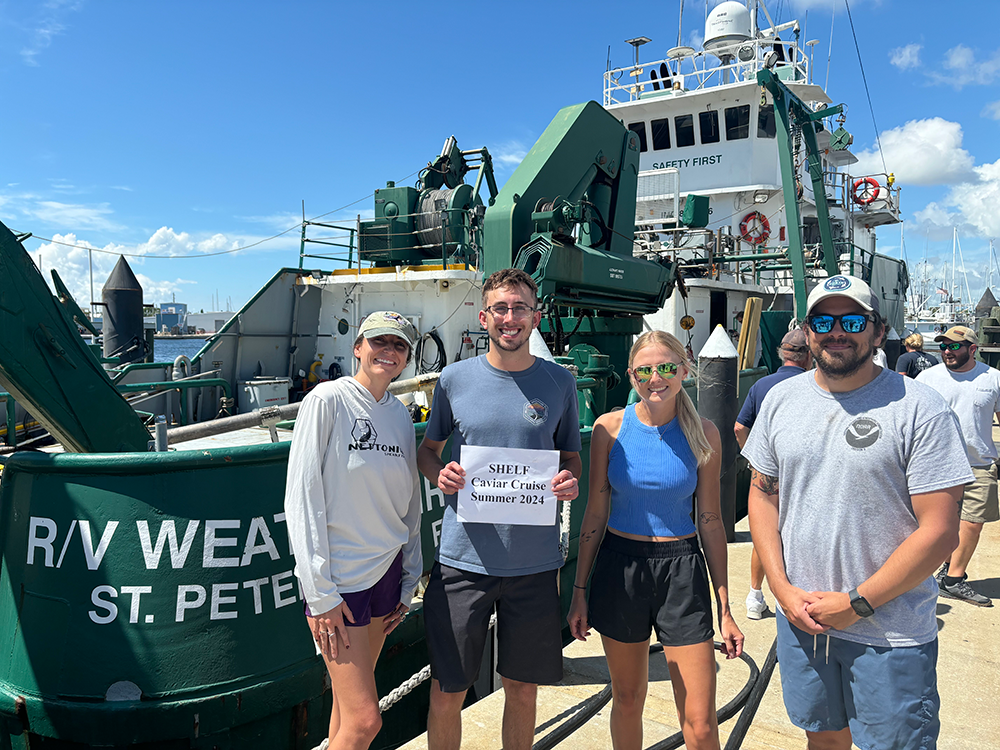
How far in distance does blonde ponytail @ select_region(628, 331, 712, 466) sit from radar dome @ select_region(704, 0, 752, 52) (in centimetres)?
1869

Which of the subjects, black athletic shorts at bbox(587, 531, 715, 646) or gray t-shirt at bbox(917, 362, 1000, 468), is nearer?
black athletic shorts at bbox(587, 531, 715, 646)

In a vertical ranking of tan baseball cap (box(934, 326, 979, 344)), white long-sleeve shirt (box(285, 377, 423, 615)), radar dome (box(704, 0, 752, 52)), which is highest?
radar dome (box(704, 0, 752, 52))

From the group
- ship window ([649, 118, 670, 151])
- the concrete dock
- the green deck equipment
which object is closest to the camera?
the green deck equipment

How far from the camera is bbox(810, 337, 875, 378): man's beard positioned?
6.77 feet

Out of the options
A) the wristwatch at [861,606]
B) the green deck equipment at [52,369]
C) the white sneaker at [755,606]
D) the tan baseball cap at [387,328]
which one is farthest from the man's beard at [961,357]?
the green deck equipment at [52,369]

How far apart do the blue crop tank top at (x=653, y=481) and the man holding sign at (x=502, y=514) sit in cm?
24

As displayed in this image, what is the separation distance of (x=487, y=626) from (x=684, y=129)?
16557 millimetres

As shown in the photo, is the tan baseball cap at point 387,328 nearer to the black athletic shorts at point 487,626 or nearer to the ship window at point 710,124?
the black athletic shorts at point 487,626

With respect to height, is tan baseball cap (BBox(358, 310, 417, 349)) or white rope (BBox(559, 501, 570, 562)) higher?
tan baseball cap (BBox(358, 310, 417, 349))

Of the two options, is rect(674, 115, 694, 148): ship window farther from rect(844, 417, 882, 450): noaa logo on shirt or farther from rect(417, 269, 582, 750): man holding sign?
rect(844, 417, 882, 450): noaa logo on shirt

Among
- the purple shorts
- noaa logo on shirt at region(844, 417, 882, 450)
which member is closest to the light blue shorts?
noaa logo on shirt at region(844, 417, 882, 450)

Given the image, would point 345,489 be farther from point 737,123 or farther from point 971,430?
point 737,123

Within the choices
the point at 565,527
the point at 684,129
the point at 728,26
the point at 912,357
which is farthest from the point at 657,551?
the point at 728,26

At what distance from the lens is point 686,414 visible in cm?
253
